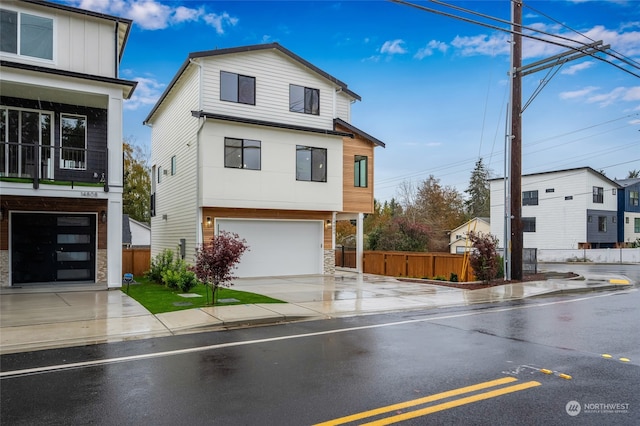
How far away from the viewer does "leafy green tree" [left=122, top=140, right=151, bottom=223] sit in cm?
4238

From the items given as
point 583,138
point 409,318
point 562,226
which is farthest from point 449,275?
point 583,138

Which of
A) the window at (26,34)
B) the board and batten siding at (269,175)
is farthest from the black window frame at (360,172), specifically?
the window at (26,34)

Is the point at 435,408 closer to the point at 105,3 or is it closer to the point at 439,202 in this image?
the point at 105,3

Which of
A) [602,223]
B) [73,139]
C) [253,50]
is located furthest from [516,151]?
[602,223]

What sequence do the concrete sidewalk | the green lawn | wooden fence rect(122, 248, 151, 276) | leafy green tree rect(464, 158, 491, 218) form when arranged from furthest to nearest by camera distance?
leafy green tree rect(464, 158, 491, 218) < wooden fence rect(122, 248, 151, 276) < the green lawn < the concrete sidewalk

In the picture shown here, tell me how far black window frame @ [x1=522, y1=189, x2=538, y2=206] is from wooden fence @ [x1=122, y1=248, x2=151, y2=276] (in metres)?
38.2

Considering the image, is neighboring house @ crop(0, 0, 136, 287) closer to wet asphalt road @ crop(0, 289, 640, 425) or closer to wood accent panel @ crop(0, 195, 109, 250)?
wood accent panel @ crop(0, 195, 109, 250)

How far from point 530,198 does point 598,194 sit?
5892 millimetres

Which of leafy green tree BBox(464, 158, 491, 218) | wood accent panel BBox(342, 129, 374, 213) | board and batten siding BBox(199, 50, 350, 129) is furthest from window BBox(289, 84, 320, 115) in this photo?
leafy green tree BBox(464, 158, 491, 218)

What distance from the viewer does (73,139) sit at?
15.8 metres

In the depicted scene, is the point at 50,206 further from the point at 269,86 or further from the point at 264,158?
the point at 269,86

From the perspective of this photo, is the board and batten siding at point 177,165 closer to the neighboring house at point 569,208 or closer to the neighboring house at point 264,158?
the neighboring house at point 264,158

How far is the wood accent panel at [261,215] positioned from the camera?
18500mm

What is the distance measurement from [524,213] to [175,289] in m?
40.7
